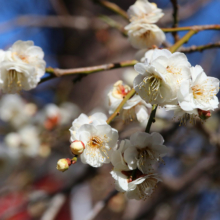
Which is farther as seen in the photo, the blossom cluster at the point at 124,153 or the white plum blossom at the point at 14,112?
the white plum blossom at the point at 14,112

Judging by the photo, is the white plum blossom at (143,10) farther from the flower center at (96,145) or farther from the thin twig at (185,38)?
the flower center at (96,145)

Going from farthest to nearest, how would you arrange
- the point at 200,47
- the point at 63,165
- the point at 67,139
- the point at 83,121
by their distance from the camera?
1. the point at 67,139
2. the point at 200,47
3. the point at 83,121
4. the point at 63,165

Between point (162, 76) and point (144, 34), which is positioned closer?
point (162, 76)

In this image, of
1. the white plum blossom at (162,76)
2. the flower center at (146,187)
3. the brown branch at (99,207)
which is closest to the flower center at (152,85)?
the white plum blossom at (162,76)

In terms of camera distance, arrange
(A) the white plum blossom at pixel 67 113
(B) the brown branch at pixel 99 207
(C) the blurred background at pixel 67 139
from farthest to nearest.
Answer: (A) the white plum blossom at pixel 67 113
(C) the blurred background at pixel 67 139
(B) the brown branch at pixel 99 207

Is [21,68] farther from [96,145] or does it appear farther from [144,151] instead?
[144,151]

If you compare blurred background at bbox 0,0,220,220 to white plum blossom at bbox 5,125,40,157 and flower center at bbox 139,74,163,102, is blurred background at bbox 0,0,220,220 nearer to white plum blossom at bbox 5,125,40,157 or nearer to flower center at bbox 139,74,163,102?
white plum blossom at bbox 5,125,40,157

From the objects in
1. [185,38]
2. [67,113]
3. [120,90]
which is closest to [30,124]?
[67,113]

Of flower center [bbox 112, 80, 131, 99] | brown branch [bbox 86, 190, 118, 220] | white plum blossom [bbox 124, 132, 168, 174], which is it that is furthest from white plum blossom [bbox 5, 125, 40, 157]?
white plum blossom [bbox 124, 132, 168, 174]

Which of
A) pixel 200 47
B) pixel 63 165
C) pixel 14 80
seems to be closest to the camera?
pixel 63 165
